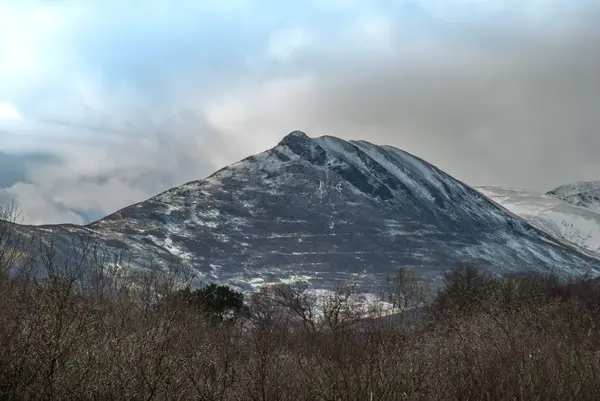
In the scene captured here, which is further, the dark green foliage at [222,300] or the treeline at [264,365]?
the dark green foliage at [222,300]

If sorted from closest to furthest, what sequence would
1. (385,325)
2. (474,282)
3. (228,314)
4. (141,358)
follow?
1. (141,358)
2. (385,325)
3. (228,314)
4. (474,282)

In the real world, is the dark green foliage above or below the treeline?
above

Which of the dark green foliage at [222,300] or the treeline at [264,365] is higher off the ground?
the dark green foliage at [222,300]

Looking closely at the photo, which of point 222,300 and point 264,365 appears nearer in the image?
point 264,365

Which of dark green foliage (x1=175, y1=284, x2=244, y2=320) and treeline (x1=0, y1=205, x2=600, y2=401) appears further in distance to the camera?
dark green foliage (x1=175, y1=284, x2=244, y2=320)

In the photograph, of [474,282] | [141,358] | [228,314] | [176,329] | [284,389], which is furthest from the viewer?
[474,282]

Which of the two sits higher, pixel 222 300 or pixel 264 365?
pixel 222 300

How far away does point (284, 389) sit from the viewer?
15.8 m

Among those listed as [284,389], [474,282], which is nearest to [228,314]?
[474,282]

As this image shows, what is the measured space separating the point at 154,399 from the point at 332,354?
3808mm

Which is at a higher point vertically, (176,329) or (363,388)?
(176,329)

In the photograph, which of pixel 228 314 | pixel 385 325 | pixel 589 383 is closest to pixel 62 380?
pixel 385 325

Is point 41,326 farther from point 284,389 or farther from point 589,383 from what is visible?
point 589,383

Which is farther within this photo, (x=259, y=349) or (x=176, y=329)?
(x=176, y=329)
